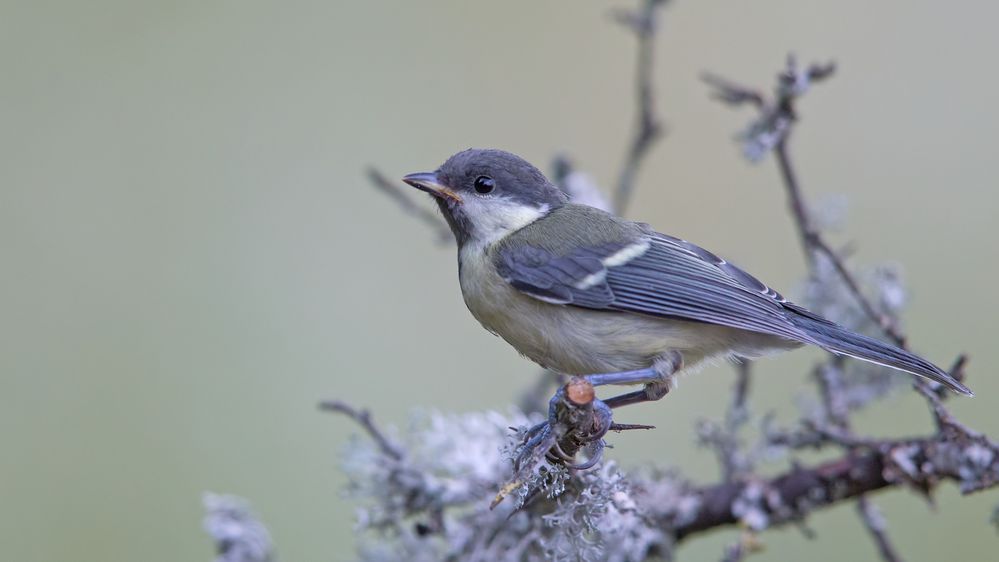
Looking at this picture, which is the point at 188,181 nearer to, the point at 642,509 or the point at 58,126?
the point at 58,126

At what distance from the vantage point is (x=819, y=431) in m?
2.19

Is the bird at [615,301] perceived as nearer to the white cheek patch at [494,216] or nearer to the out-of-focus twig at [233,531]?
the white cheek patch at [494,216]

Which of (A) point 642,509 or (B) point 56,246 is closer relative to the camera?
(A) point 642,509

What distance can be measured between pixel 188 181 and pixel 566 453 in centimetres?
279

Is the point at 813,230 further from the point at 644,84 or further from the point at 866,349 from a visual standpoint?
the point at 644,84

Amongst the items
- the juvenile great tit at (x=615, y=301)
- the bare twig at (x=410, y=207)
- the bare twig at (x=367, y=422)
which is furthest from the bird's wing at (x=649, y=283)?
the bare twig at (x=367, y=422)

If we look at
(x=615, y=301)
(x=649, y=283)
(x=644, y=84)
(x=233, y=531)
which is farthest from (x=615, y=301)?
(x=233, y=531)

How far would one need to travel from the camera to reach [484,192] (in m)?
2.71

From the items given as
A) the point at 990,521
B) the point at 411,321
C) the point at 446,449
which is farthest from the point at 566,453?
the point at 411,321

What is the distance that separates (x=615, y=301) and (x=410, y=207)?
698mm

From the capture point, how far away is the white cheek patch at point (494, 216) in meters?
2.66

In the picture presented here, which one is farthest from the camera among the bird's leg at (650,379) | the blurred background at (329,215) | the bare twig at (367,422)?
the blurred background at (329,215)

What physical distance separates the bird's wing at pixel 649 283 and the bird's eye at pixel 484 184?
0.73 ft

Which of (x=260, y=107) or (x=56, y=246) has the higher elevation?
(x=260, y=107)
